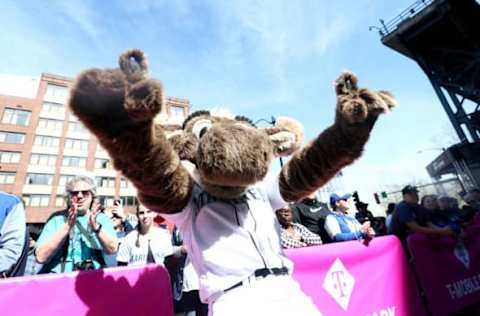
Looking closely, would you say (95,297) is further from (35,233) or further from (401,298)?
(35,233)

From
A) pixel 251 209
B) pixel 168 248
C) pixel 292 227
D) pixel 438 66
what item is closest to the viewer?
pixel 251 209

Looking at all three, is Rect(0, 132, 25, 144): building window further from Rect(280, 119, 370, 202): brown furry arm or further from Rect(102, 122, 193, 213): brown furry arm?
Rect(280, 119, 370, 202): brown furry arm

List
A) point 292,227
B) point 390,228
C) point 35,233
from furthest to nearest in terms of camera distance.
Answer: point 35,233, point 390,228, point 292,227

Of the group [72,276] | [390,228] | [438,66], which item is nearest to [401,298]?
[390,228]

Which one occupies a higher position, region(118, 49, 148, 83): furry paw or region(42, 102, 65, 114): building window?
region(42, 102, 65, 114): building window

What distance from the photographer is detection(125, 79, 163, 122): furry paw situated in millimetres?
870

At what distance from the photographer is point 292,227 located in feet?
11.2

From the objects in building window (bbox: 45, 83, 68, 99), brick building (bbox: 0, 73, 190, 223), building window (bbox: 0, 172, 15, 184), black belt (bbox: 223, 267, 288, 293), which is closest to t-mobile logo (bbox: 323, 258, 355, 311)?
black belt (bbox: 223, 267, 288, 293)

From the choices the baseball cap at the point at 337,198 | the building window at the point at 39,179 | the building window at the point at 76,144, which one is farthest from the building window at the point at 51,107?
the baseball cap at the point at 337,198

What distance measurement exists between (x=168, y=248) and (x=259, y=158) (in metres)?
2.39

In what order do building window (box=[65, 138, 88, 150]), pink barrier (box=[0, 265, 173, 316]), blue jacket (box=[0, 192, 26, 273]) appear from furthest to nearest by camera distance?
1. building window (box=[65, 138, 88, 150])
2. blue jacket (box=[0, 192, 26, 273])
3. pink barrier (box=[0, 265, 173, 316])

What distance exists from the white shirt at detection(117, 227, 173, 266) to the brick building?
29.7 meters

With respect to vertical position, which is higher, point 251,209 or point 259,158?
point 259,158

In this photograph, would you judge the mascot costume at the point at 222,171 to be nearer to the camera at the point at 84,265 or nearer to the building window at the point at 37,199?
the camera at the point at 84,265
